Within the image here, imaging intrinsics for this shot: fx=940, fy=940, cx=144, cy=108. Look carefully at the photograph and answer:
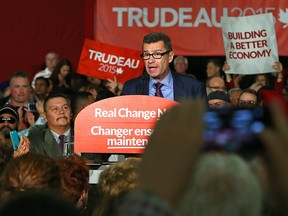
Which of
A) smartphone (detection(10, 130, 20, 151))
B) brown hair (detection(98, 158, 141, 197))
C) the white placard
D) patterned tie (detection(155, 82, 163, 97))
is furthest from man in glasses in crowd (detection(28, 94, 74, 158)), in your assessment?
the white placard

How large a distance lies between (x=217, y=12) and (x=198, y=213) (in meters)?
11.6

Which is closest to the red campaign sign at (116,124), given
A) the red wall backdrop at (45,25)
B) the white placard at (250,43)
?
the white placard at (250,43)

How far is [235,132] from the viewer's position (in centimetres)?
187

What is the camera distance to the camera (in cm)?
186

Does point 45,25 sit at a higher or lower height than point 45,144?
higher

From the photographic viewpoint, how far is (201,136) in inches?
70.1

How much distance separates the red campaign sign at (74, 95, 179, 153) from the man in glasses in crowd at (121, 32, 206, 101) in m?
1.34

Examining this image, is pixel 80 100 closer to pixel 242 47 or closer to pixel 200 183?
pixel 242 47

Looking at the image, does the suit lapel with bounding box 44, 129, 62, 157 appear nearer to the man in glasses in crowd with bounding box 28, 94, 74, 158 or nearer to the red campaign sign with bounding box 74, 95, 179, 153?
the man in glasses in crowd with bounding box 28, 94, 74, 158

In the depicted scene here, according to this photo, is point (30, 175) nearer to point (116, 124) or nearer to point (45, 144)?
point (116, 124)

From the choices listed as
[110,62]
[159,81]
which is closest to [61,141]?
[159,81]

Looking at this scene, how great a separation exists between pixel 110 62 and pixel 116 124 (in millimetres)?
7087

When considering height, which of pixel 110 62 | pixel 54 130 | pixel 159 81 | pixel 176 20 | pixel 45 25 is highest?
pixel 45 25

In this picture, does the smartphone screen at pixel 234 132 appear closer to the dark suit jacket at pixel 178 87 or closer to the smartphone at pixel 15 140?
the dark suit jacket at pixel 178 87
